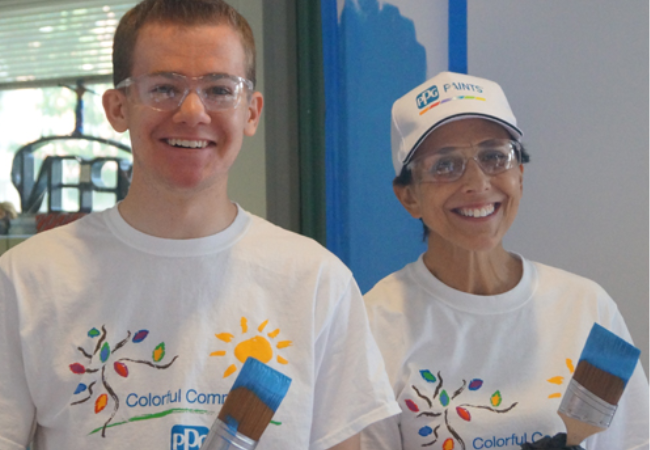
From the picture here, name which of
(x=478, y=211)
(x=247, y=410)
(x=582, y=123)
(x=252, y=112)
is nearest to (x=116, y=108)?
(x=252, y=112)

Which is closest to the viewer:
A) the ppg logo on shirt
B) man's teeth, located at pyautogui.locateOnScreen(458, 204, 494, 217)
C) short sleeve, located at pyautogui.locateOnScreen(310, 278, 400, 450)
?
the ppg logo on shirt

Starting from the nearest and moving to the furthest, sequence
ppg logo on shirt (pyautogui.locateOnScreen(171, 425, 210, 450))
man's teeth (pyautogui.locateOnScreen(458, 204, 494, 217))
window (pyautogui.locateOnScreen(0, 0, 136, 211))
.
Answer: ppg logo on shirt (pyautogui.locateOnScreen(171, 425, 210, 450)), man's teeth (pyautogui.locateOnScreen(458, 204, 494, 217)), window (pyautogui.locateOnScreen(0, 0, 136, 211))

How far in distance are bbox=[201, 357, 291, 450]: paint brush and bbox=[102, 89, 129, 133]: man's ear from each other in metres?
0.61

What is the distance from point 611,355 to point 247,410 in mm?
675

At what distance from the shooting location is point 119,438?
1146 mm

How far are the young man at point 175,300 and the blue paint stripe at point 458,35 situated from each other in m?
0.91

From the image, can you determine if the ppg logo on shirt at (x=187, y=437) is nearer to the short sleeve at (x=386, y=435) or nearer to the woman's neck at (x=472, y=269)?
the short sleeve at (x=386, y=435)

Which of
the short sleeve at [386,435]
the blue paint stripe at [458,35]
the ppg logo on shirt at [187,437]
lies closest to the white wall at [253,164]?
the blue paint stripe at [458,35]

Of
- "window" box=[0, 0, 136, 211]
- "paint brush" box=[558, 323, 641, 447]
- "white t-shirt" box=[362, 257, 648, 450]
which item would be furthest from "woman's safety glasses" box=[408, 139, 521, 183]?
"window" box=[0, 0, 136, 211]

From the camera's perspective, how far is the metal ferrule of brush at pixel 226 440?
955 millimetres

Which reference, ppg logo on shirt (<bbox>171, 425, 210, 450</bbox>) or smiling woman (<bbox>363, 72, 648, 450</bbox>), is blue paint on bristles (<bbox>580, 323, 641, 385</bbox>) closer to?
smiling woman (<bbox>363, 72, 648, 450</bbox>)

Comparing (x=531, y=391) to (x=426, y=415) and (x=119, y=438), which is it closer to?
(x=426, y=415)

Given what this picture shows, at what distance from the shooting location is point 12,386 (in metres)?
1.17

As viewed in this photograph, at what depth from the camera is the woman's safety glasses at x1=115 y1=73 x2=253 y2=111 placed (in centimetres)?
121
